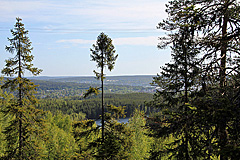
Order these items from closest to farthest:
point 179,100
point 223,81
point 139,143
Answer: point 223,81, point 179,100, point 139,143

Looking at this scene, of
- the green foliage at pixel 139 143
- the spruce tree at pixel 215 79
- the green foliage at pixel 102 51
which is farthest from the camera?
the green foliage at pixel 139 143

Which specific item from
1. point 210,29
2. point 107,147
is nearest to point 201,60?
point 210,29

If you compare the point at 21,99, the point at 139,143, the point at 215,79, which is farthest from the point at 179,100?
the point at 139,143

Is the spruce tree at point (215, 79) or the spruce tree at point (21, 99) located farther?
the spruce tree at point (21, 99)

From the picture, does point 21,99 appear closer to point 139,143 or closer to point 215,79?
point 215,79

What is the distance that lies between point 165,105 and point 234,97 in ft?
18.0

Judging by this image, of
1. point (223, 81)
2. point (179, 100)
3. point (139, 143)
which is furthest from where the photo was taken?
point (139, 143)

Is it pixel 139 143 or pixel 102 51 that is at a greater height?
pixel 102 51

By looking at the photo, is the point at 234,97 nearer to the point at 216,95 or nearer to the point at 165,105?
the point at 216,95

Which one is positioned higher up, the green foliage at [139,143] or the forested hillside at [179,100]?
the forested hillside at [179,100]

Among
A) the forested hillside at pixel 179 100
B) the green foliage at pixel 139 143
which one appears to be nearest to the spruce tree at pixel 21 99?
the forested hillside at pixel 179 100

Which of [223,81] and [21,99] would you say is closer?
[223,81]

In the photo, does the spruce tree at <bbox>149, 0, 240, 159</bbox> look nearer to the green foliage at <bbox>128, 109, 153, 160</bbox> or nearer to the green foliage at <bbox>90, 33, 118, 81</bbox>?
the green foliage at <bbox>90, 33, 118, 81</bbox>

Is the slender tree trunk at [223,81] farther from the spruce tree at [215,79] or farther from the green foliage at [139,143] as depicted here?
the green foliage at [139,143]
